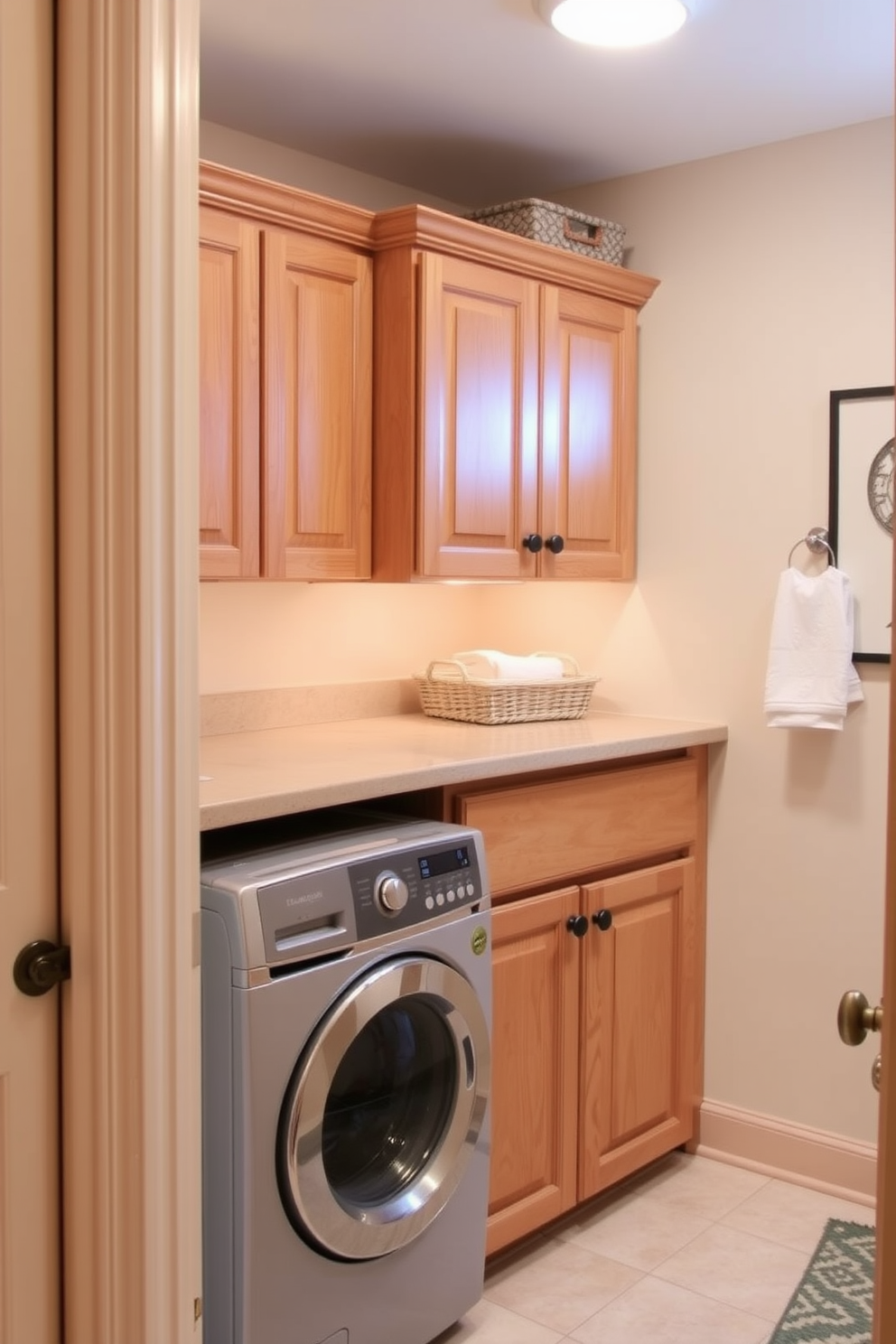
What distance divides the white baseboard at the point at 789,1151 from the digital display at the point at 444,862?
4.25ft

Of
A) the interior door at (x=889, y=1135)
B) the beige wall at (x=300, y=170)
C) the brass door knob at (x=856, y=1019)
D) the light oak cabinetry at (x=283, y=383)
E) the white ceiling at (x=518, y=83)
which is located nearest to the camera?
the interior door at (x=889, y=1135)

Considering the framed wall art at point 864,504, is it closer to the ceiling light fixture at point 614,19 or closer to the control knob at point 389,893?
the ceiling light fixture at point 614,19

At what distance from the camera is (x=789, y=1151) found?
2977mm

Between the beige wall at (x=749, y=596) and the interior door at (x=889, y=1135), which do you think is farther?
the beige wall at (x=749, y=596)

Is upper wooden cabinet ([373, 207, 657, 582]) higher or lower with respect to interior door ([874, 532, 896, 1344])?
higher

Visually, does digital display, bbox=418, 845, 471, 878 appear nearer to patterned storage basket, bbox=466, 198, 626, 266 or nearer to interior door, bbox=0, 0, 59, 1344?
interior door, bbox=0, 0, 59, 1344

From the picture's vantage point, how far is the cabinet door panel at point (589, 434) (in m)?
3.00

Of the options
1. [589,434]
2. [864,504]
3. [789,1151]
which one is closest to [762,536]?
[864,504]

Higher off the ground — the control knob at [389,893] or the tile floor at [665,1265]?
the control knob at [389,893]

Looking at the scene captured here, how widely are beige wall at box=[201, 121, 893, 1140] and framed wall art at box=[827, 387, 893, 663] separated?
0.05 meters

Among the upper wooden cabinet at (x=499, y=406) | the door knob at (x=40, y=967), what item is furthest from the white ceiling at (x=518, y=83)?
the door knob at (x=40, y=967)

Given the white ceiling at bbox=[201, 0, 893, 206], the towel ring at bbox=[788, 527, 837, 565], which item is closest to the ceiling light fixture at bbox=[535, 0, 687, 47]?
the white ceiling at bbox=[201, 0, 893, 206]

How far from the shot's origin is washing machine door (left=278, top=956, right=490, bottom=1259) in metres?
1.92

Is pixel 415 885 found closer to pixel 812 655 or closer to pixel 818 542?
pixel 812 655
